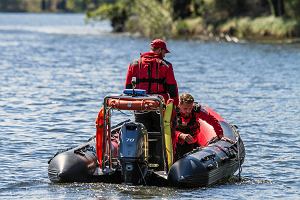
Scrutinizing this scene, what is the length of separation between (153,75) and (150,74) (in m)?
0.05

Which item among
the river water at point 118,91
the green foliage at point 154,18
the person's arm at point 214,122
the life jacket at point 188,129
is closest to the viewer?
the river water at point 118,91

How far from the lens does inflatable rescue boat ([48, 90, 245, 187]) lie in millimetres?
13844

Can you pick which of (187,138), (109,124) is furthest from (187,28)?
(109,124)

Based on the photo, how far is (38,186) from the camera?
1464cm

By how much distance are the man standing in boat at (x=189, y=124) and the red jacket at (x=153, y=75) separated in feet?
1.29

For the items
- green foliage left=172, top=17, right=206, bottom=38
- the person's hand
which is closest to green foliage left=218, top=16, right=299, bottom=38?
green foliage left=172, top=17, right=206, bottom=38

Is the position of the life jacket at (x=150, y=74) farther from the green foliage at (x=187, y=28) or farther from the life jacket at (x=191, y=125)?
the green foliage at (x=187, y=28)

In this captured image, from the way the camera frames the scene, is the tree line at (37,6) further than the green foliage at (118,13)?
Yes

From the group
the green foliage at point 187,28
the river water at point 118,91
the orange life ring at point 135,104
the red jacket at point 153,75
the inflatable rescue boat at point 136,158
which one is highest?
the red jacket at point 153,75

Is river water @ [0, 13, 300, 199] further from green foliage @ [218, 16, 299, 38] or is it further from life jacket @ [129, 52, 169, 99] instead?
green foliage @ [218, 16, 299, 38]

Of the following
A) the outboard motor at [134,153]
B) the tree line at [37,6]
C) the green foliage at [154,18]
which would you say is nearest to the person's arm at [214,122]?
the outboard motor at [134,153]

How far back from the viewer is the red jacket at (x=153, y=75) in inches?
577

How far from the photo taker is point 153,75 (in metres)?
14.7

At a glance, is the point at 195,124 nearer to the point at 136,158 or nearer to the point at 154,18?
the point at 136,158
